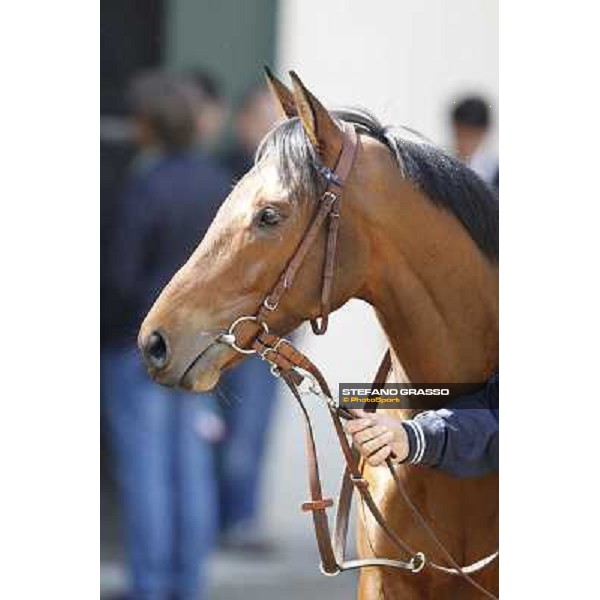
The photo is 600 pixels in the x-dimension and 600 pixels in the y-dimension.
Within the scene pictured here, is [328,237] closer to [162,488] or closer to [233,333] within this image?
[233,333]

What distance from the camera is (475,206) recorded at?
2.65 m

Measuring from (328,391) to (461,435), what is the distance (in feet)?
0.95

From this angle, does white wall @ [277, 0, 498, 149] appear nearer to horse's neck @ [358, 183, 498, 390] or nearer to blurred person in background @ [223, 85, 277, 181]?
blurred person in background @ [223, 85, 277, 181]

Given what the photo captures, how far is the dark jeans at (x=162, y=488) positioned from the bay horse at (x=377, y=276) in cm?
28

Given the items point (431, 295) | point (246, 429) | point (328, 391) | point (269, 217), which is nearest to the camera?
point (269, 217)

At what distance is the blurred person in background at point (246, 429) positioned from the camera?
2.75 metres

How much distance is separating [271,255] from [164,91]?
1.73 ft

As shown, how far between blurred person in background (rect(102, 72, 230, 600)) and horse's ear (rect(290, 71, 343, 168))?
0.29 metres

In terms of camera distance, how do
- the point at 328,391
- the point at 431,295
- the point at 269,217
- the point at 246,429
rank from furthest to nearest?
the point at 246,429 < the point at 328,391 < the point at 431,295 < the point at 269,217

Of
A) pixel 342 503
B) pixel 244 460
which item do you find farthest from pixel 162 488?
pixel 342 503

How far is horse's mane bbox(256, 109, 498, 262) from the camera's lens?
250 centimetres

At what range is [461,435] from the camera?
8.78 feet

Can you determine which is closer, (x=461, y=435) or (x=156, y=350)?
(x=156, y=350)
